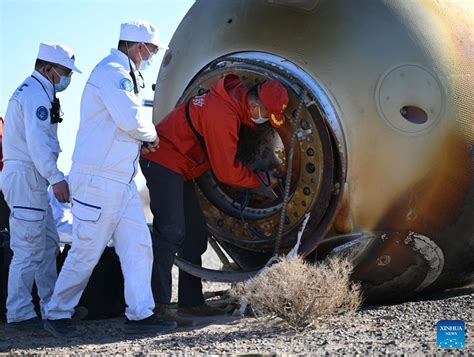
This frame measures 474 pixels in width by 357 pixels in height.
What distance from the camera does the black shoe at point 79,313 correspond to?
682 cm

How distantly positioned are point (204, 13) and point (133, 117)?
1.47m

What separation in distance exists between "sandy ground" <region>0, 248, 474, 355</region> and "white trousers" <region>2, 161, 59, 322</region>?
30cm

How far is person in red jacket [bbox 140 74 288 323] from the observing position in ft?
20.5

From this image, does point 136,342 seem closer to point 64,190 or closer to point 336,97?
point 64,190

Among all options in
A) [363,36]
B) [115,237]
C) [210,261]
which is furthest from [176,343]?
[210,261]

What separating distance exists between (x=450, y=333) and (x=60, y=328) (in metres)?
2.55

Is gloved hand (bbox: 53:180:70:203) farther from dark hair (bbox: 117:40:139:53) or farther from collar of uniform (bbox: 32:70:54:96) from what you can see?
dark hair (bbox: 117:40:139:53)

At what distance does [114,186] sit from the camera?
19.5 feet

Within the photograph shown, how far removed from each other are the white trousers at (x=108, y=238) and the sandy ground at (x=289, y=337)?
0.91ft

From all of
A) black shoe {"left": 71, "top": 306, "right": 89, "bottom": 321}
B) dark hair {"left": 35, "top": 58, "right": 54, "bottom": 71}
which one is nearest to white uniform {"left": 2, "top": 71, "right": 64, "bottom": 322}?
dark hair {"left": 35, "top": 58, "right": 54, "bottom": 71}

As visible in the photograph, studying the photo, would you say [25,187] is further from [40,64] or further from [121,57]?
[121,57]

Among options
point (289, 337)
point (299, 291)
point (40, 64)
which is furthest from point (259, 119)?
point (40, 64)

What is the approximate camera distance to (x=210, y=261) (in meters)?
13.3

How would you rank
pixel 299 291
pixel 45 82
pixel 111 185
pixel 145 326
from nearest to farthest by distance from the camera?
pixel 299 291, pixel 111 185, pixel 145 326, pixel 45 82
